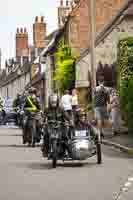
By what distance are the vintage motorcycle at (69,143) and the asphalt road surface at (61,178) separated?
10.4 inches

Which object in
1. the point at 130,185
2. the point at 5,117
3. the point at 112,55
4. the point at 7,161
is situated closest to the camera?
the point at 130,185

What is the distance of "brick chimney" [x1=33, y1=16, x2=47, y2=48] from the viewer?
81.5m

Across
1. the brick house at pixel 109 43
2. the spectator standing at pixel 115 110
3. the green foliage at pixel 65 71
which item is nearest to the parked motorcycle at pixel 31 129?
the spectator standing at pixel 115 110

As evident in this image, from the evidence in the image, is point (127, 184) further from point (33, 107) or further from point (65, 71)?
point (65, 71)

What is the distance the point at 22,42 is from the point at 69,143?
257 ft

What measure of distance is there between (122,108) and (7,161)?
24.4 ft

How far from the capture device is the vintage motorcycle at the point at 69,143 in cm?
1561

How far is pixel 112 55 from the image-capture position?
1572 inches

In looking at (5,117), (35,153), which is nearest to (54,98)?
(35,153)

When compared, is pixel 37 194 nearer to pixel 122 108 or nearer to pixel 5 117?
pixel 122 108

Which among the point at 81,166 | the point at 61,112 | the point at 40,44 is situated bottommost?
the point at 81,166

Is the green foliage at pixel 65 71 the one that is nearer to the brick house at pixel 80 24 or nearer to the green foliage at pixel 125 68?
the brick house at pixel 80 24

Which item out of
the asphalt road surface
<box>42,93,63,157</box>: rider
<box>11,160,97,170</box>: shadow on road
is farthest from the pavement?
<box>42,93,63,157</box>: rider

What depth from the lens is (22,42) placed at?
93.4 metres
